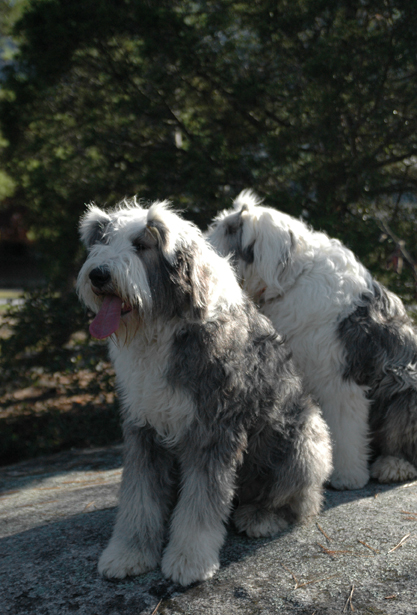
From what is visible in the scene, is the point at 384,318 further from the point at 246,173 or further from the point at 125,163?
the point at 125,163

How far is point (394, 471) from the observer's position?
4055 millimetres

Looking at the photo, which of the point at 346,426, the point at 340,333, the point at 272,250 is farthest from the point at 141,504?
the point at 272,250

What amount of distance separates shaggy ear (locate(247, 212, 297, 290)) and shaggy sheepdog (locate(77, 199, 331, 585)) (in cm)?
91

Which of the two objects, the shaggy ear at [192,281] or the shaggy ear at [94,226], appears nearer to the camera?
the shaggy ear at [192,281]

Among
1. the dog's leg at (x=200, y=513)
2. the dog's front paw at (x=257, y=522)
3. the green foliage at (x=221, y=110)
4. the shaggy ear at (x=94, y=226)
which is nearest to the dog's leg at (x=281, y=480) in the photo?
the dog's front paw at (x=257, y=522)

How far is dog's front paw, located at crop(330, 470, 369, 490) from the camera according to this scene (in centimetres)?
396

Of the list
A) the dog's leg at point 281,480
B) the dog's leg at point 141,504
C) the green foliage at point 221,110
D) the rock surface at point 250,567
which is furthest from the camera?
the green foliage at point 221,110

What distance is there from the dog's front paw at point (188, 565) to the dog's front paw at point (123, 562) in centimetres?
11

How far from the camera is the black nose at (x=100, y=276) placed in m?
2.62

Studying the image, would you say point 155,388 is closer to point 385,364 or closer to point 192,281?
point 192,281

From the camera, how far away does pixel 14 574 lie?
9.68 feet

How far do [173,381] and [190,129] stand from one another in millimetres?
5112

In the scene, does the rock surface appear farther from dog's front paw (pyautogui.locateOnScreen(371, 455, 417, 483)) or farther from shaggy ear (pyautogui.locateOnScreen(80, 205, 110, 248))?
shaggy ear (pyautogui.locateOnScreen(80, 205, 110, 248))

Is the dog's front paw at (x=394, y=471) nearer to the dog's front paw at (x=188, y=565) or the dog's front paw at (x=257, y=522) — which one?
the dog's front paw at (x=257, y=522)
